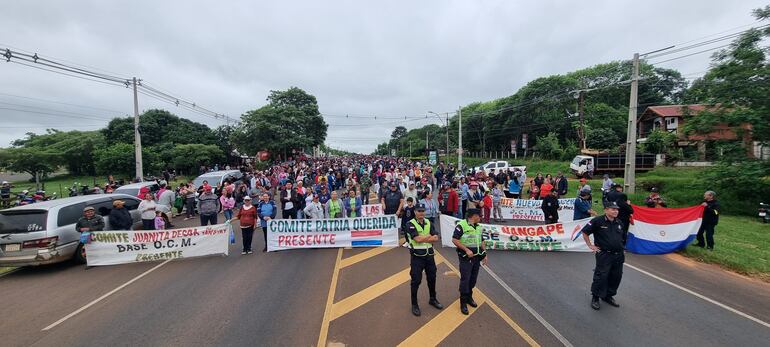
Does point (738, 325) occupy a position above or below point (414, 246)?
below

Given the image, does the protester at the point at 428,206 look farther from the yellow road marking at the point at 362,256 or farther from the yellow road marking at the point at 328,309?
the yellow road marking at the point at 328,309

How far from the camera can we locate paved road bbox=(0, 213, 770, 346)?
465cm

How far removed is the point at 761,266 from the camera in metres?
7.60

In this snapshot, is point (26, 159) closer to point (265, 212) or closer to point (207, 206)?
point (207, 206)

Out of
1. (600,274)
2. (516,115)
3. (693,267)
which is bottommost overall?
(693,267)

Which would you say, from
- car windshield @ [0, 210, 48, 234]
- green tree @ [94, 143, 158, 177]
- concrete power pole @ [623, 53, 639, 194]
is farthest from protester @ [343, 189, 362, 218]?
green tree @ [94, 143, 158, 177]

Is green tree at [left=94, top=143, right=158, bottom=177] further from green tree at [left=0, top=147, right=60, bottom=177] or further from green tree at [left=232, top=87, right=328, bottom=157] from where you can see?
green tree at [left=232, top=87, right=328, bottom=157]

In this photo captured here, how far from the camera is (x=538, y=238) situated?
894cm

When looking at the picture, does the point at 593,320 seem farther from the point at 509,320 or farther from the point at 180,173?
the point at 180,173

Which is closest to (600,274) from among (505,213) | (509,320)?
(509,320)

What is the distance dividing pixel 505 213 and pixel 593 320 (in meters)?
8.73

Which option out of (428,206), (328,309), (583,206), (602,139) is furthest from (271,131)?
(602,139)

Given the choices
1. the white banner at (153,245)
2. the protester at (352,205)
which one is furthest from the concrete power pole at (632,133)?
the white banner at (153,245)

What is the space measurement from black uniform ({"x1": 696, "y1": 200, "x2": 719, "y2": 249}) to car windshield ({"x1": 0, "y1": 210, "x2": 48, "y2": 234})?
15933 mm
